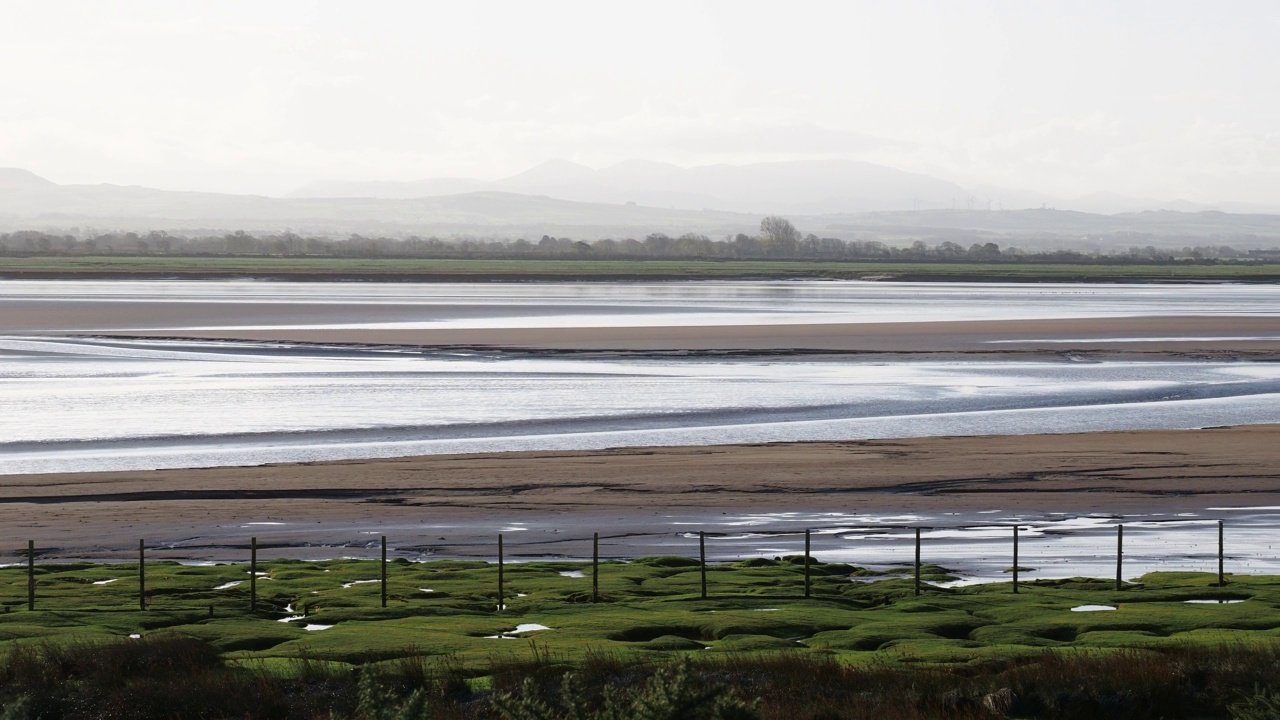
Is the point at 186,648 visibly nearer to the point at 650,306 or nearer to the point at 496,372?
the point at 496,372

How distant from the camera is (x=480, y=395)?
48594 millimetres

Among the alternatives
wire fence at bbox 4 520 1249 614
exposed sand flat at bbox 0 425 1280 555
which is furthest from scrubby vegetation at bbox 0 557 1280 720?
exposed sand flat at bbox 0 425 1280 555

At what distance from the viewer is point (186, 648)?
54.2 ft

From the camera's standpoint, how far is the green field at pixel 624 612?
17828 millimetres

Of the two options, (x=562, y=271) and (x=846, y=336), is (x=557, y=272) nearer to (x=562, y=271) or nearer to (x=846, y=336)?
(x=562, y=271)

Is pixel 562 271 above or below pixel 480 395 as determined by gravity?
above

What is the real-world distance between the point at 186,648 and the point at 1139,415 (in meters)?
34.5

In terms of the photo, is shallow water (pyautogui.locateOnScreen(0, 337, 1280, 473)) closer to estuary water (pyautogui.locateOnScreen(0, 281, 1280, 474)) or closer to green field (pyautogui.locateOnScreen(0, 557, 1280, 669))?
estuary water (pyautogui.locateOnScreen(0, 281, 1280, 474))

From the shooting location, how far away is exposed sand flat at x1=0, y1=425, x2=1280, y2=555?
28.3 m

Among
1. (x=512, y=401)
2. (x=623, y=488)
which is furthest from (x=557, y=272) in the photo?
(x=623, y=488)

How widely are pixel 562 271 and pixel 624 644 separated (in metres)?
145

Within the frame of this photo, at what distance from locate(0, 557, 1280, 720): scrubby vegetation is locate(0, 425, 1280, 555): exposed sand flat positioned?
4496 millimetres

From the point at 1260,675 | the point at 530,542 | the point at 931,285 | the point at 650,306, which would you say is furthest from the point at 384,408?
the point at 931,285

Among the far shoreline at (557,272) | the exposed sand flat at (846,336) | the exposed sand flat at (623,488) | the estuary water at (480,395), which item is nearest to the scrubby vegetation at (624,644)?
the exposed sand flat at (623,488)
